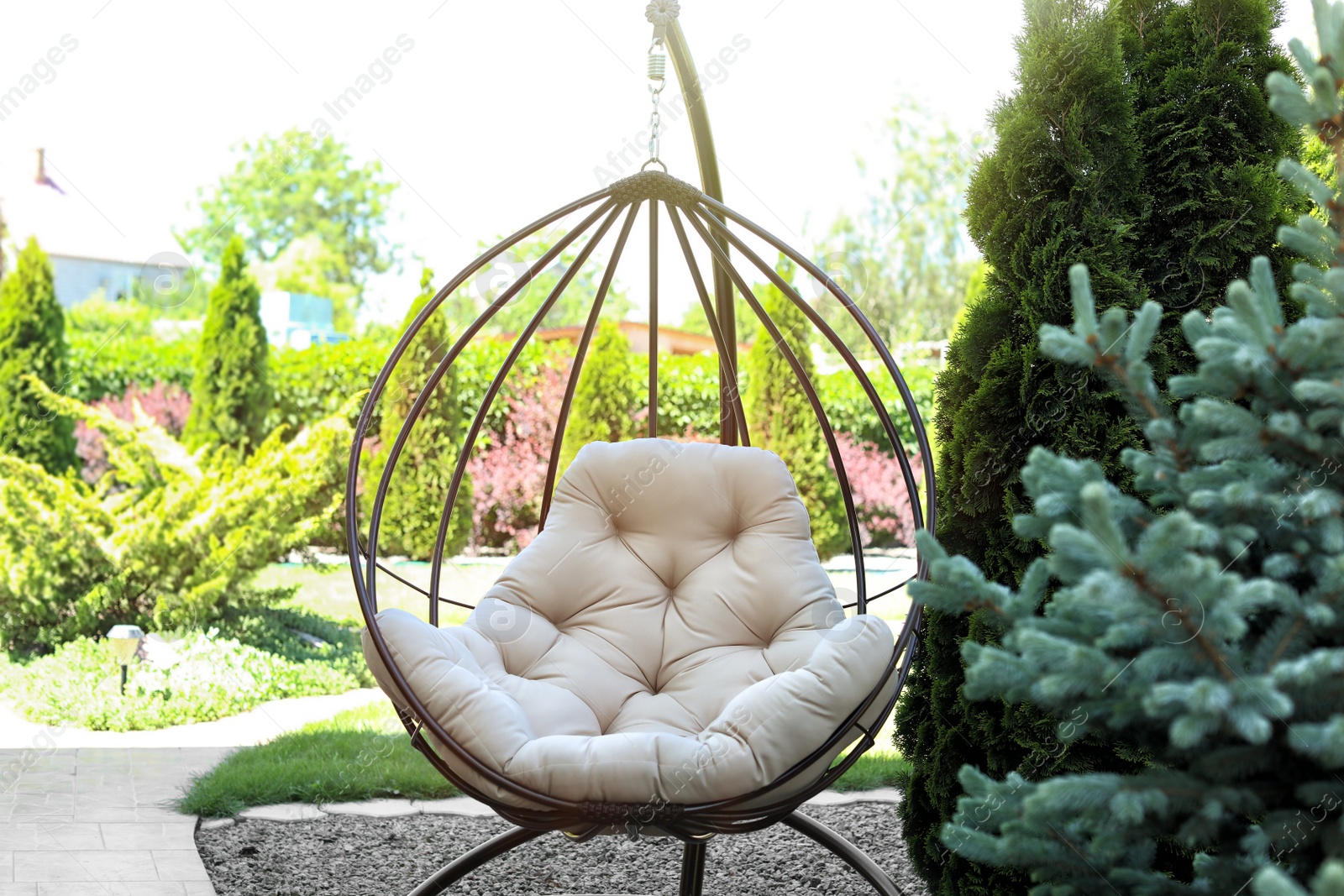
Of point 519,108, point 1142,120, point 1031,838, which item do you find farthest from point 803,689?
point 519,108

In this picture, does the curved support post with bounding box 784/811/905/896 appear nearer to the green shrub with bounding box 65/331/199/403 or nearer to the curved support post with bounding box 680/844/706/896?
the curved support post with bounding box 680/844/706/896

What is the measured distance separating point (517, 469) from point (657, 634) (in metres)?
4.50

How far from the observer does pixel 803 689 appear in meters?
1.50

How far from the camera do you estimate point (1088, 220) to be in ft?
5.43

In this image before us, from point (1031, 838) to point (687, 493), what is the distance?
1.22 m

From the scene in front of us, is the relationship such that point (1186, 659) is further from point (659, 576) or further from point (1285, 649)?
point (659, 576)

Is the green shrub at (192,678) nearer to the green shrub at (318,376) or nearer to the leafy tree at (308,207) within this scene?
the green shrub at (318,376)

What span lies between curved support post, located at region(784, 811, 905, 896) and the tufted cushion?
0.26 meters

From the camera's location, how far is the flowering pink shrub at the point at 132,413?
20.9ft

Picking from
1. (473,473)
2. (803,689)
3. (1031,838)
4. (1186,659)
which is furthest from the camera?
(473,473)

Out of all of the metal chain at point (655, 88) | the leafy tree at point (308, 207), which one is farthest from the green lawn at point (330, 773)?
the leafy tree at point (308, 207)

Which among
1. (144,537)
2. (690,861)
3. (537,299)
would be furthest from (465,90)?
(690,861)

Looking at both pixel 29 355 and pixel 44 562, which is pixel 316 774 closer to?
pixel 44 562

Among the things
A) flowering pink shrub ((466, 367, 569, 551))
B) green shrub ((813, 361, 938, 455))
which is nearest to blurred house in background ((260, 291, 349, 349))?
flowering pink shrub ((466, 367, 569, 551))
